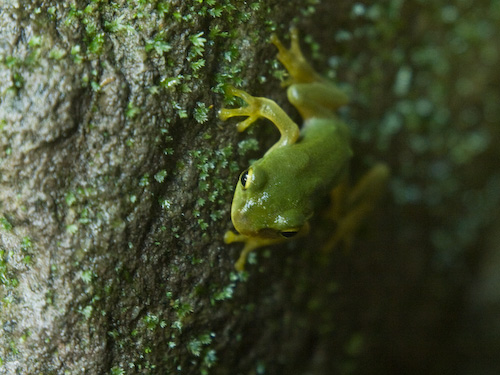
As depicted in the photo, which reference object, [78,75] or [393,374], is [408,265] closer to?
[393,374]

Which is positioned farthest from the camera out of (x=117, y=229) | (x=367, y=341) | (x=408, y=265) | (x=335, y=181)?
(x=408, y=265)

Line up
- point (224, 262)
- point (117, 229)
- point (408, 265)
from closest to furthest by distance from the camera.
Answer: point (117, 229), point (224, 262), point (408, 265)

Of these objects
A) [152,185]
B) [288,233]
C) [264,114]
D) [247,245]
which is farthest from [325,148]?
[152,185]

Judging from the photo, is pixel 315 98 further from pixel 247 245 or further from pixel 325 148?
pixel 247 245

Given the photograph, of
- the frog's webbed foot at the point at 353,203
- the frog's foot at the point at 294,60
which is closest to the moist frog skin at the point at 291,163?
the frog's foot at the point at 294,60

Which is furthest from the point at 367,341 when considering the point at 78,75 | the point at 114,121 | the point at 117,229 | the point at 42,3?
the point at 42,3
